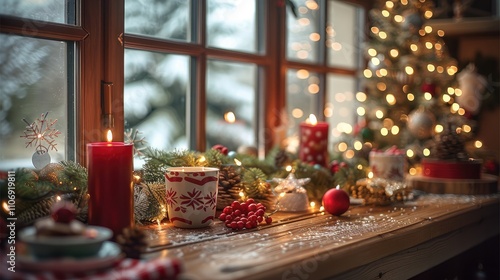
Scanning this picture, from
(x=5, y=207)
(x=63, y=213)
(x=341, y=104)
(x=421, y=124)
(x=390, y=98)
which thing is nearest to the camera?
(x=63, y=213)

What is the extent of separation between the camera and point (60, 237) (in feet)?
3.06

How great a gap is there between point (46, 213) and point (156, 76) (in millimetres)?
802

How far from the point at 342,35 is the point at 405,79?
1.17 feet

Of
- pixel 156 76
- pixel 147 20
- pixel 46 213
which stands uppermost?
pixel 147 20

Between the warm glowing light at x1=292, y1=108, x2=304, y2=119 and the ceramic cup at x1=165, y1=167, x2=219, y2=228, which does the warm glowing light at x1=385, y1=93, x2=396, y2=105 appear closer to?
the warm glowing light at x1=292, y1=108, x2=304, y2=119

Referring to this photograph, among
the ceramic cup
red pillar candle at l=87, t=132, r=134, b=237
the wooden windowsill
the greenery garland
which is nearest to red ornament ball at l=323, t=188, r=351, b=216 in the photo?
the wooden windowsill

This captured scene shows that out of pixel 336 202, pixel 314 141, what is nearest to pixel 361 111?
pixel 314 141

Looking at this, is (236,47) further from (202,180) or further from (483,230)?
(483,230)

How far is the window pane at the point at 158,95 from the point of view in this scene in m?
1.82

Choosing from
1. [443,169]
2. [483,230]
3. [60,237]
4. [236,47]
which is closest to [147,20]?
[236,47]

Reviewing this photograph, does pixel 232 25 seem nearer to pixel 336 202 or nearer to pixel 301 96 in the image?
pixel 301 96

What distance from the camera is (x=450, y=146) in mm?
2117

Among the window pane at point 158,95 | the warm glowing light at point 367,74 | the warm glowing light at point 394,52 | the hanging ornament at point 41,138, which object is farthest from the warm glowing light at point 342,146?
the hanging ornament at point 41,138

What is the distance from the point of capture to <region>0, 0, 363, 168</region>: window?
1436 millimetres
